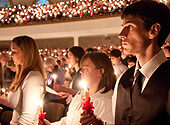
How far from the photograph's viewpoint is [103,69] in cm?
215

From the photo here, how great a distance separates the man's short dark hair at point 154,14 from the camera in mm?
1238

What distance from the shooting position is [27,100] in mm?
1990

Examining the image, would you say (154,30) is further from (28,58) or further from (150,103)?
(28,58)

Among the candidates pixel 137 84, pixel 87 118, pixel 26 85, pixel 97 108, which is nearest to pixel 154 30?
pixel 137 84

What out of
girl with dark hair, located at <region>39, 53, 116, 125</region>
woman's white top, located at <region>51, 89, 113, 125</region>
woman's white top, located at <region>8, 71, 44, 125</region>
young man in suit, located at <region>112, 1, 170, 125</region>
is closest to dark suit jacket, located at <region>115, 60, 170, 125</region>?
young man in suit, located at <region>112, 1, 170, 125</region>

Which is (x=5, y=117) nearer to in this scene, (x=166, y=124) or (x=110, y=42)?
(x=166, y=124)

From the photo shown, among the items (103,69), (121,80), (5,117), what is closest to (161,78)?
(121,80)

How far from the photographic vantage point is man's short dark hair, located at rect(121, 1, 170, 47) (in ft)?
4.06

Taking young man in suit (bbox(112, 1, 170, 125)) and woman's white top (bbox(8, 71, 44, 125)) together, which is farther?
woman's white top (bbox(8, 71, 44, 125))

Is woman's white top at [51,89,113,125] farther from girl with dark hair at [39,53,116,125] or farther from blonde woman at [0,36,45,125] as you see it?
blonde woman at [0,36,45,125]

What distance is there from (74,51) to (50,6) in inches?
449

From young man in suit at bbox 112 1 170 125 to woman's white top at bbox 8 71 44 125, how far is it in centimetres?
97

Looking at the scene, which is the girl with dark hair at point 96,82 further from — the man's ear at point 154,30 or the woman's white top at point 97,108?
the man's ear at point 154,30

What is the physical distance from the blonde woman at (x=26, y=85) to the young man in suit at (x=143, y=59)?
3.22ft
